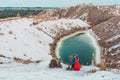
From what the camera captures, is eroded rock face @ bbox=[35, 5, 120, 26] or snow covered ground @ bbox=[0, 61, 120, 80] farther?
eroded rock face @ bbox=[35, 5, 120, 26]

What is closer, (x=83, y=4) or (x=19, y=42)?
(x=19, y=42)

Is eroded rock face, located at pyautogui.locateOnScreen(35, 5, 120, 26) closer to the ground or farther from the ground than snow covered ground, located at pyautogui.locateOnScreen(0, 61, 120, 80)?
farther from the ground

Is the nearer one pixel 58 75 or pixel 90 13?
pixel 58 75

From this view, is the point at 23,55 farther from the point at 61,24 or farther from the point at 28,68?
the point at 61,24

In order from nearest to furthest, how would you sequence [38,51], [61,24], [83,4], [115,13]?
[38,51], [61,24], [115,13], [83,4]

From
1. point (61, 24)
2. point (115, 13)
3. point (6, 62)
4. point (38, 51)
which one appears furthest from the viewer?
point (115, 13)

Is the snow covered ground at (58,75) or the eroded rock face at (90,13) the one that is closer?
the snow covered ground at (58,75)

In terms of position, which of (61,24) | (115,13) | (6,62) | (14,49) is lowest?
(6,62)

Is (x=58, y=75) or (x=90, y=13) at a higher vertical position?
(x=90, y=13)

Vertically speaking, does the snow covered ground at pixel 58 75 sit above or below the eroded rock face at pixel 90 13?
below

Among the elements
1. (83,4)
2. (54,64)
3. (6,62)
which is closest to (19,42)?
(6,62)

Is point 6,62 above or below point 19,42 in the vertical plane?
below

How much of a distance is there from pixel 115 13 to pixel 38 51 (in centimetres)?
8576

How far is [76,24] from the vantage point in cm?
10950
